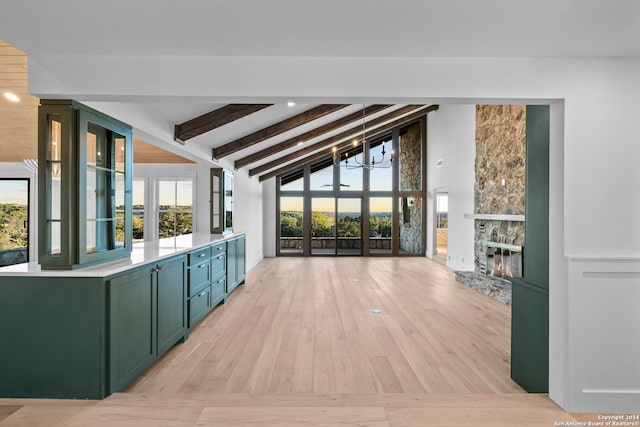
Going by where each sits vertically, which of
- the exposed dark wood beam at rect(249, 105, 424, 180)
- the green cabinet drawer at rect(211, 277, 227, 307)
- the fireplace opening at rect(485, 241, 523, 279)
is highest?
the exposed dark wood beam at rect(249, 105, 424, 180)

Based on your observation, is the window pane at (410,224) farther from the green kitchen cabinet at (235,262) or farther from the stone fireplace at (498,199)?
the green kitchen cabinet at (235,262)

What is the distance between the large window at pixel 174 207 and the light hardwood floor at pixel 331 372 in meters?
2.15

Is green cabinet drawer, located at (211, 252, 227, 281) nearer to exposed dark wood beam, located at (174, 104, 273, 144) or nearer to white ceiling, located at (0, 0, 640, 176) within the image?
exposed dark wood beam, located at (174, 104, 273, 144)

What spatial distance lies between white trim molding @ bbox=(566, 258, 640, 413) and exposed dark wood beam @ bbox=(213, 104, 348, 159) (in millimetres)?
4146

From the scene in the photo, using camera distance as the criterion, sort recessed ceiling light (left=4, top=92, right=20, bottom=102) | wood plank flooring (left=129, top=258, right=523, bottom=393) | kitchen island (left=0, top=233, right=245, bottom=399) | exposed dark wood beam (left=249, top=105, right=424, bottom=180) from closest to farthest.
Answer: kitchen island (left=0, top=233, right=245, bottom=399), wood plank flooring (left=129, top=258, right=523, bottom=393), recessed ceiling light (left=4, top=92, right=20, bottom=102), exposed dark wood beam (left=249, top=105, right=424, bottom=180)

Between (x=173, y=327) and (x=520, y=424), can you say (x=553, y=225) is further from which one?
(x=173, y=327)

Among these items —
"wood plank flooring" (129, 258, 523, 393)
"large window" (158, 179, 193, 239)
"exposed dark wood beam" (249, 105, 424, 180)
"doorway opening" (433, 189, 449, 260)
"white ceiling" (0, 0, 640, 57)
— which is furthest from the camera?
"doorway opening" (433, 189, 449, 260)

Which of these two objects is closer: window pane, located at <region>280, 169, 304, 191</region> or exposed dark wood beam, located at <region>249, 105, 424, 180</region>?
exposed dark wood beam, located at <region>249, 105, 424, 180</region>

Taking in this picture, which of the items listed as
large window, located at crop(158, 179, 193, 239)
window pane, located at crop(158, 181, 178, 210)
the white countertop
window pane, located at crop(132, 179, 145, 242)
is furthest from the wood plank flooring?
window pane, located at crop(132, 179, 145, 242)

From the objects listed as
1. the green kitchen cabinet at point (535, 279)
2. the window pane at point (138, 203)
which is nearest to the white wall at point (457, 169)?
the green kitchen cabinet at point (535, 279)

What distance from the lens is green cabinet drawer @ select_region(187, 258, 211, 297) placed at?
3.63m

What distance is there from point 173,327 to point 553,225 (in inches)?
126

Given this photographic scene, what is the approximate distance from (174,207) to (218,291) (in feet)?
8.46

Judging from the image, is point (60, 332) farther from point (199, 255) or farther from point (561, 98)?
point (561, 98)
